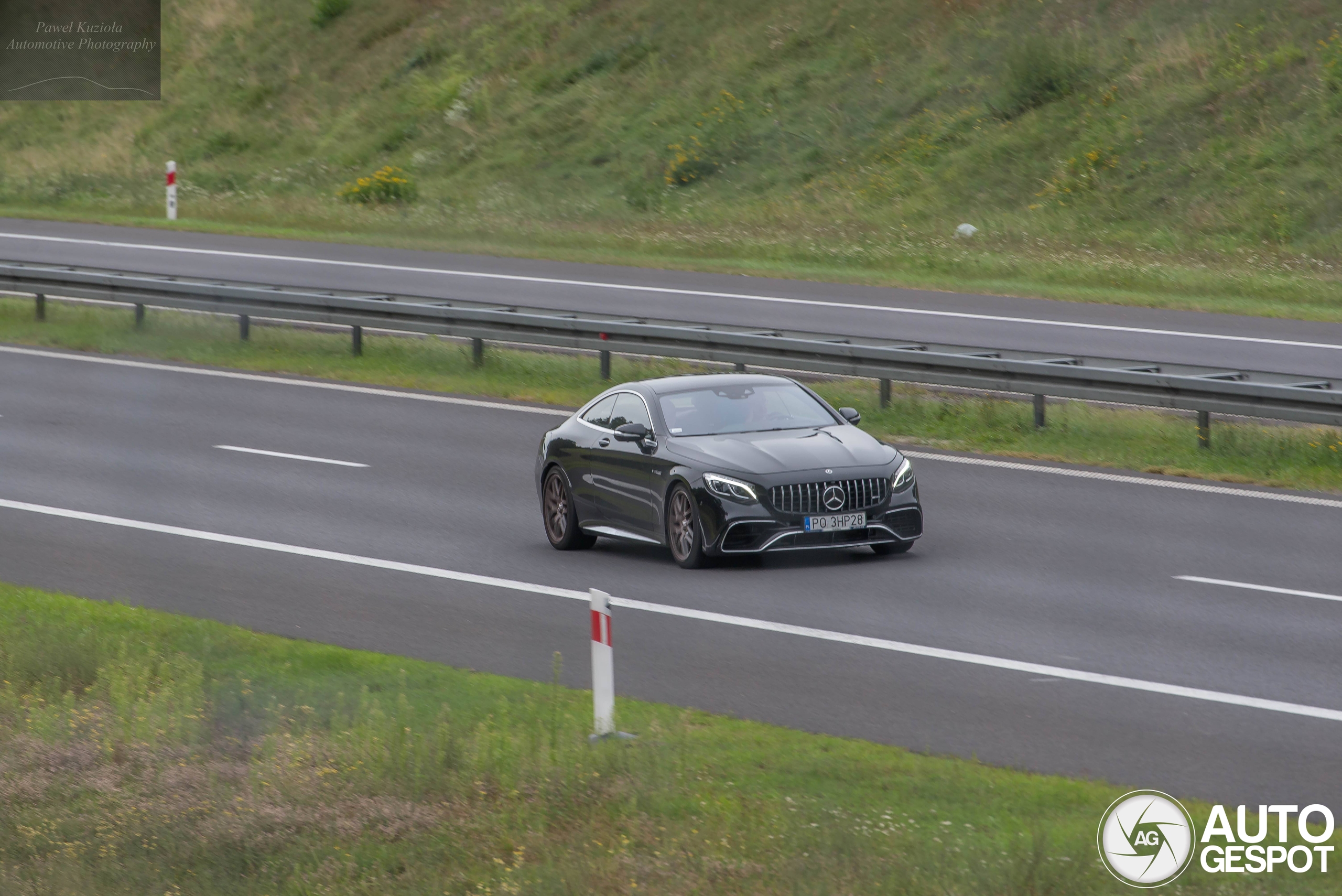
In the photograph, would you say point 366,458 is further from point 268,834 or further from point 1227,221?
point 1227,221

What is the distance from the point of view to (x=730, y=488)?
44.4ft

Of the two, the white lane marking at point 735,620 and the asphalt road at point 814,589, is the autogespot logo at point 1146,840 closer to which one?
the asphalt road at point 814,589

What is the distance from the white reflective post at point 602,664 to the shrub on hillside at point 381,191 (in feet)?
119

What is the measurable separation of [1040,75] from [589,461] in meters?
27.2

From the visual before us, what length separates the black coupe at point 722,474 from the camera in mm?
13547

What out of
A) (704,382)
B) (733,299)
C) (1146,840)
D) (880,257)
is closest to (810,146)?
(880,257)

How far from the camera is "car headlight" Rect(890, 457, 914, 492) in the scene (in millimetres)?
13797

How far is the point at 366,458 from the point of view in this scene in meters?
18.8

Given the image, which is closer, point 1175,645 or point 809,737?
point 809,737

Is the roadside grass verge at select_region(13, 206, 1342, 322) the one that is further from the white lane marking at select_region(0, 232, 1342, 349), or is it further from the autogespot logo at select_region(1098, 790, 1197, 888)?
the autogespot logo at select_region(1098, 790, 1197, 888)

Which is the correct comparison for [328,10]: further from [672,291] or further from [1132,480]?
[1132,480]

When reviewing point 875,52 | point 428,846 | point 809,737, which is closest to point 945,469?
point 809,737

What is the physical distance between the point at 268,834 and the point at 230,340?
2015cm

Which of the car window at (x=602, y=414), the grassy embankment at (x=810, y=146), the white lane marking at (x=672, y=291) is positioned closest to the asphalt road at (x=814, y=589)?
the car window at (x=602, y=414)
